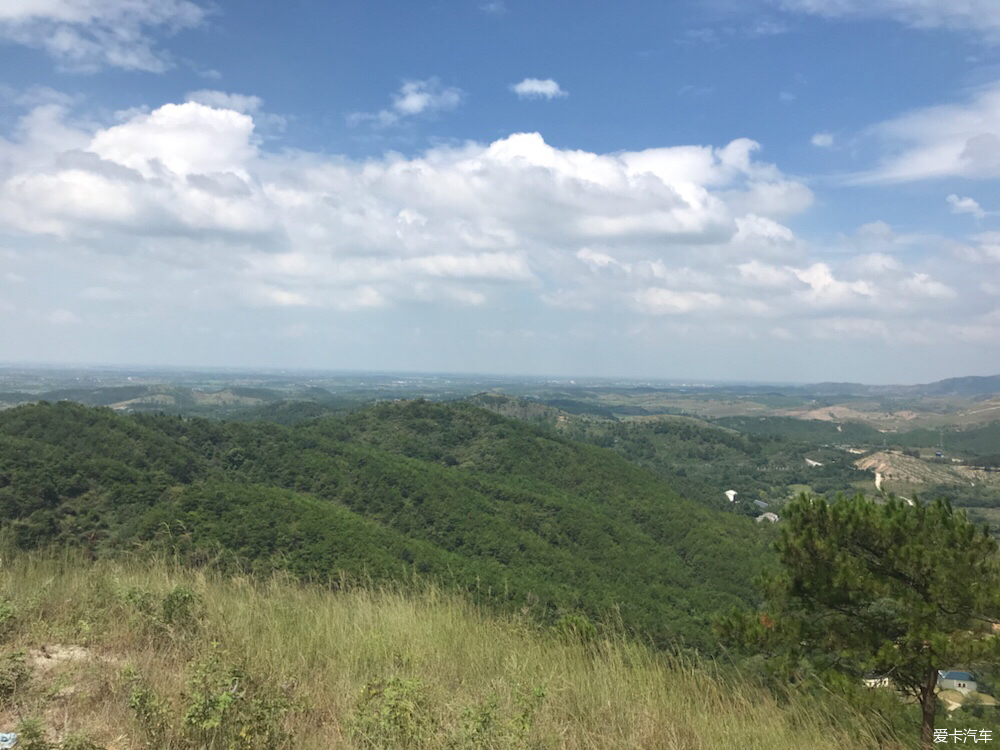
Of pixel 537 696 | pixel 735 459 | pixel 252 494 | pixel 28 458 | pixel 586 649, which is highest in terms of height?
pixel 537 696

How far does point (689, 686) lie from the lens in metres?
3.82

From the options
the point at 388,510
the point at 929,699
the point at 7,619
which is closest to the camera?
the point at 7,619

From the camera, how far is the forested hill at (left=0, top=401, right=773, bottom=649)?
100 feet

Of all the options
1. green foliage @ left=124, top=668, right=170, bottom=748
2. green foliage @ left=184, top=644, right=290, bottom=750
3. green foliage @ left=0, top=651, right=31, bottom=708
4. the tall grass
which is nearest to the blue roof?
the tall grass

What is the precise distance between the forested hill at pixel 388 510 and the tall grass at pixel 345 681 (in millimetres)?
12208

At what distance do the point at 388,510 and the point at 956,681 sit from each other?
152 ft

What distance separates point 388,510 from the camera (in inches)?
1977

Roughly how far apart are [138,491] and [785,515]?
129 ft

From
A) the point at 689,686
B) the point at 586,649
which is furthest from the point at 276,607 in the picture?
the point at 689,686

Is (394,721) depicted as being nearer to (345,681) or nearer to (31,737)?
(345,681)

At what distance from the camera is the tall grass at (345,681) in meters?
2.81

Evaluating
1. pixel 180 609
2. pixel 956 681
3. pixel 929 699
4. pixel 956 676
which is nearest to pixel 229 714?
pixel 180 609

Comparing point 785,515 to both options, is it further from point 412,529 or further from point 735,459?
point 735,459

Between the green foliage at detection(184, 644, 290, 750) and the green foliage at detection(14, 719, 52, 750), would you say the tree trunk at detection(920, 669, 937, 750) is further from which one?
the green foliage at detection(14, 719, 52, 750)
